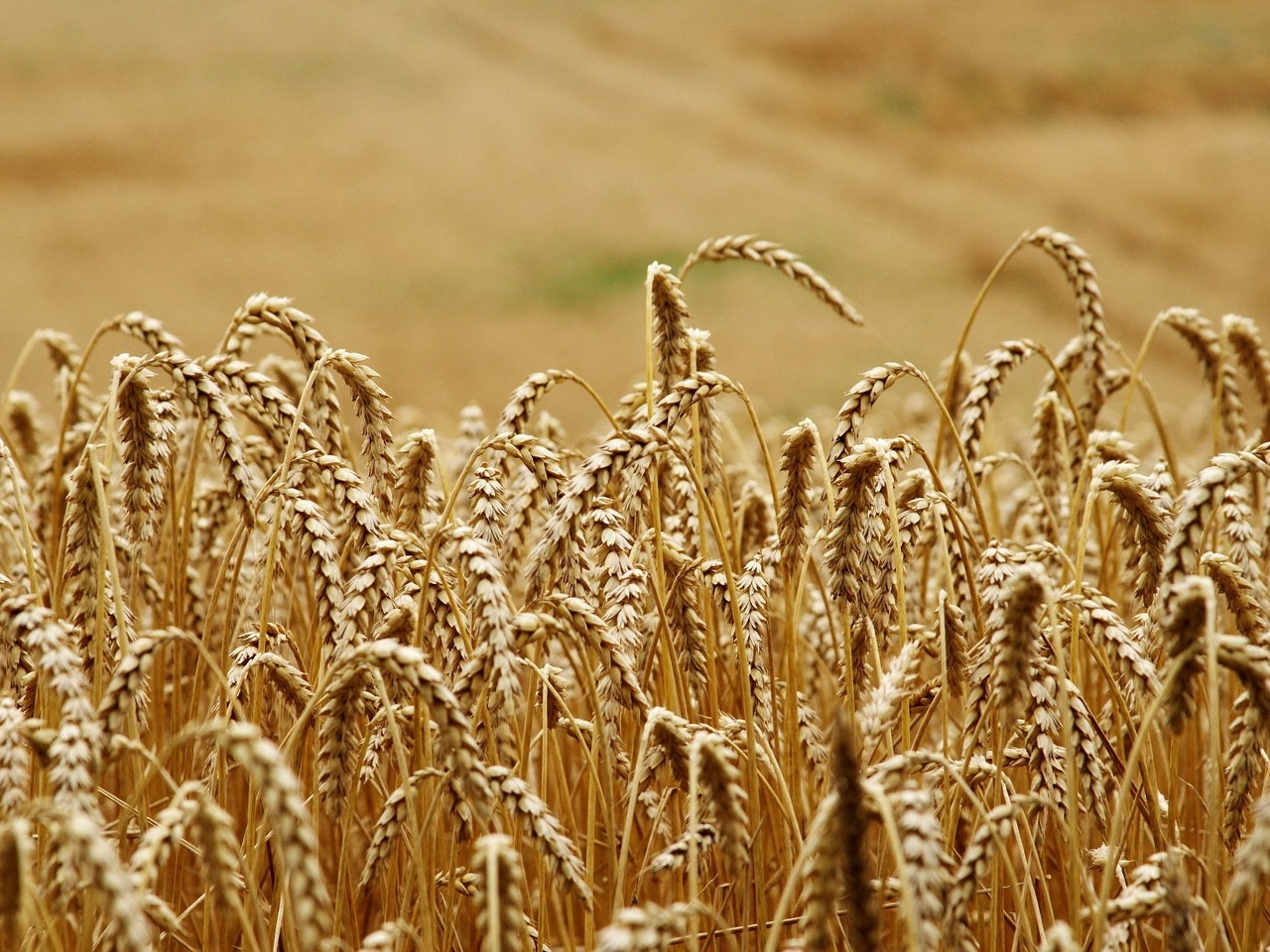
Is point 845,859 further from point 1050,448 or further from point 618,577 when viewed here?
point 1050,448

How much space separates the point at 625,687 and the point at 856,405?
0.45 m

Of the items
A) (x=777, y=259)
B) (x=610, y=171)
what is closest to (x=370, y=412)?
(x=777, y=259)

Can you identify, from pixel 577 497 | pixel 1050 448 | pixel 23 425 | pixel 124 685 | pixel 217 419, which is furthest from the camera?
pixel 23 425

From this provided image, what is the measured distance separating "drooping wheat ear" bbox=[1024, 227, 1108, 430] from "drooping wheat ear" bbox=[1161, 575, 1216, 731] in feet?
2.69

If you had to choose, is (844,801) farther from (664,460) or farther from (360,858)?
(360,858)

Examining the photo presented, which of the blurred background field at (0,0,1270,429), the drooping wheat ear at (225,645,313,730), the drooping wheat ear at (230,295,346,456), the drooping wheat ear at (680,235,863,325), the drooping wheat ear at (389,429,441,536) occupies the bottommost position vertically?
the drooping wheat ear at (225,645,313,730)

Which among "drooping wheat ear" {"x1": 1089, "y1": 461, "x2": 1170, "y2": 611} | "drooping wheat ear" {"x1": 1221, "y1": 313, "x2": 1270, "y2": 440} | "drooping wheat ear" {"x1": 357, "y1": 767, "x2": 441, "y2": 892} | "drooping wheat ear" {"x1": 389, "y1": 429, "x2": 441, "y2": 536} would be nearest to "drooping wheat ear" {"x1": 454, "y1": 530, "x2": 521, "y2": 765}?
"drooping wheat ear" {"x1": 357, "y1": 767, "x2": 441, "y2": 892}

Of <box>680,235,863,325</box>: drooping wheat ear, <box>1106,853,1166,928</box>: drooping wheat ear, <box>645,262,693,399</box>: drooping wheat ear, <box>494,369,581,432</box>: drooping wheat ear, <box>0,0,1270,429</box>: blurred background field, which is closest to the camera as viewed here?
<box>1106,853,1166,928</box>: drooping wheat ear

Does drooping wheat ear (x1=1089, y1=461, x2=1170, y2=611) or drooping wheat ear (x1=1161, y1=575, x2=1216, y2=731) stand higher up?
drooping wheat ear (x1=1089, y1=461, x2=1170, y2=611)

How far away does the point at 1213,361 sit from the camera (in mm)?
1973

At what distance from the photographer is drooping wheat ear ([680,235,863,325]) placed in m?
1.72

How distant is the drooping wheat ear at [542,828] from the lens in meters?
1.08

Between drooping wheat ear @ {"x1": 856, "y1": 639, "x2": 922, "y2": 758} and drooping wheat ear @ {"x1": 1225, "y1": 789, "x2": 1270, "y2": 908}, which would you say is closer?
drooping wheat ear @ {"x1": 1225, "y1": 789, "x2": 1270, "y2": 908}

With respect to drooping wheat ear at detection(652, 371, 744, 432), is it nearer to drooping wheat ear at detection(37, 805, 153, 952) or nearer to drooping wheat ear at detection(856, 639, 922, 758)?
drooping wheat ear at detection(856, 639, 922, 758)
